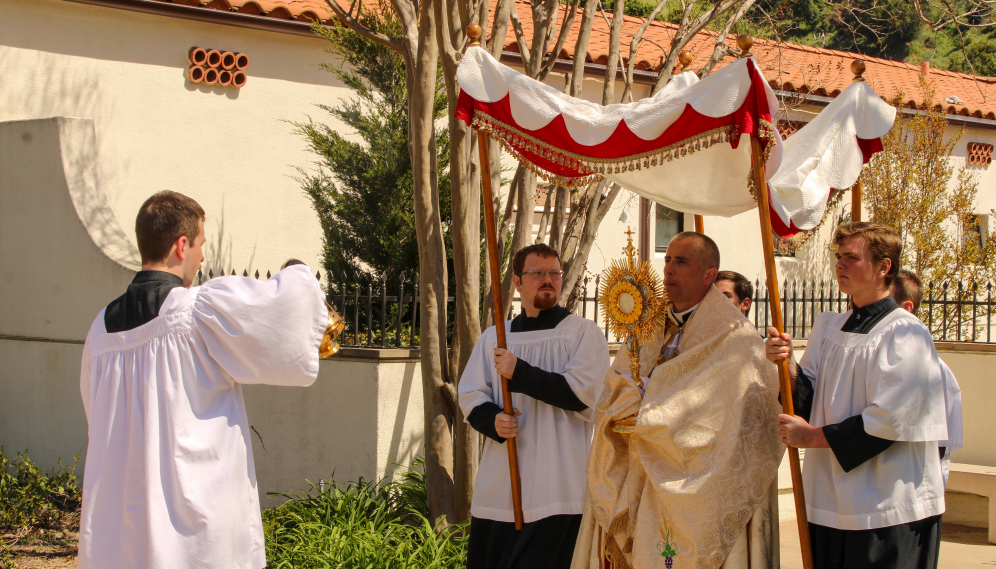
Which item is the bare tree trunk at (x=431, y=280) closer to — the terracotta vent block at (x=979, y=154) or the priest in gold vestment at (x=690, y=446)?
the priest in gold vestment at (x=690, y=446)

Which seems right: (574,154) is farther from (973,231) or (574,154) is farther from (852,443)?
(973,231)

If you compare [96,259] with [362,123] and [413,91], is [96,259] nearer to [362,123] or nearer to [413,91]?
[362,123]

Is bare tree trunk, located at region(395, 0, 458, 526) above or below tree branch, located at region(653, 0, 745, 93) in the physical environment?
below

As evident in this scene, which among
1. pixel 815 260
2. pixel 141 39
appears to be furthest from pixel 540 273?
pixel 815 260

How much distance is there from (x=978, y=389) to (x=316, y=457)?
5812 millimetres

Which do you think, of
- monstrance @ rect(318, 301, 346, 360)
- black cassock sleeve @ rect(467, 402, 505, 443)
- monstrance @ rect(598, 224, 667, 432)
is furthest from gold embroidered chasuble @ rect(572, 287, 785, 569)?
monstrance @ rect(318, 301, 346, 360)

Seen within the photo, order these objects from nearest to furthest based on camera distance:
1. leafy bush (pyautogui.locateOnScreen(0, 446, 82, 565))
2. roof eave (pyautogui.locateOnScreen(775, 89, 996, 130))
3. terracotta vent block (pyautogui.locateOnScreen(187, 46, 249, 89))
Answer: leafy bush (pyautogui.locateOnScreen(0, 446, 82, 565)) < terracotta vent block (pyautogui.locateOnScreen(187, 46, 249, 89)) < roof eave (pyautogui.locateOnScreen(775, 89, 996, 130))

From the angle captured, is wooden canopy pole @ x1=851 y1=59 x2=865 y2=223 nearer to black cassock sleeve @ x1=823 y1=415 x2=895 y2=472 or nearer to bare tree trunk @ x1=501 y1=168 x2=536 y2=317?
black cassock sleeve @ x1=823 y1=415 x2=895 y2=472

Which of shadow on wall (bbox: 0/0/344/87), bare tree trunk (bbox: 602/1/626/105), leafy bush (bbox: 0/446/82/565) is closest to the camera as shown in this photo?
bare tree trunk (bbox: 602/1/626/105)

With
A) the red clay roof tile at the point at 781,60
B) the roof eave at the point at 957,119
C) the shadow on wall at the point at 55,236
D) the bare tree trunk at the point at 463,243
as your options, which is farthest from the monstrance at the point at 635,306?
the roof eave at the point at 957,119

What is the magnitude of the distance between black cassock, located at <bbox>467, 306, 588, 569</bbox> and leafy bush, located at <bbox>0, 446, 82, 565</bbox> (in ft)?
11.2

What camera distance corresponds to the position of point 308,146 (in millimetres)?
8898

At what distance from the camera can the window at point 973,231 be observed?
10.3 m

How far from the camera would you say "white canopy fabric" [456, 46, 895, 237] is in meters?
3.22
